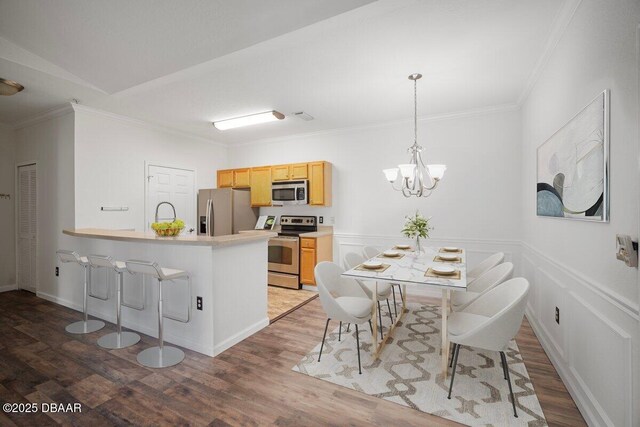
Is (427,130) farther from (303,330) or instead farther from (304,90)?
(303,330)

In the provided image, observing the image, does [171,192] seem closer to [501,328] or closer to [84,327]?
[84,327]

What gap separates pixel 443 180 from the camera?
168 inches

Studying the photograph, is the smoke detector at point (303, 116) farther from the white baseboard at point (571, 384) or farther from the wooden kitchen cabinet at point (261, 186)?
the white baseboard at point (571, 384)

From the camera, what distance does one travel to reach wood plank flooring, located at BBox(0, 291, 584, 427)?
182 centimetres

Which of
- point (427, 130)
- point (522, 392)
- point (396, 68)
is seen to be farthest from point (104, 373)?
point (427, 130)

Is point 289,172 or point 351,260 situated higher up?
point 289,172

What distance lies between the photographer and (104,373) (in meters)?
2.30

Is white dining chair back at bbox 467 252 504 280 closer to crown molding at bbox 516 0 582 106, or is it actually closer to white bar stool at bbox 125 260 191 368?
crown molding at bbox 516 0 582 106

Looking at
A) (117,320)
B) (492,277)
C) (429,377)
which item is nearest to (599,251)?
(492,277)

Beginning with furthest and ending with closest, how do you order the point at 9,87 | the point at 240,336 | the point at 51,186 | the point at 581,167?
the point at 51,186, the point at 9,87, the point at 240,336, the point at 581,167

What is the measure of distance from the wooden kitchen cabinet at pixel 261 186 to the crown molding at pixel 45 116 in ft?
8.95

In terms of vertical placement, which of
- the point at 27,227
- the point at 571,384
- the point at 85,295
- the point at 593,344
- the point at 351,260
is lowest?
the point at 571,384

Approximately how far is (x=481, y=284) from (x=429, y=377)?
45.3 inches

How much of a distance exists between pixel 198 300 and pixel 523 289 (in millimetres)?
2611
